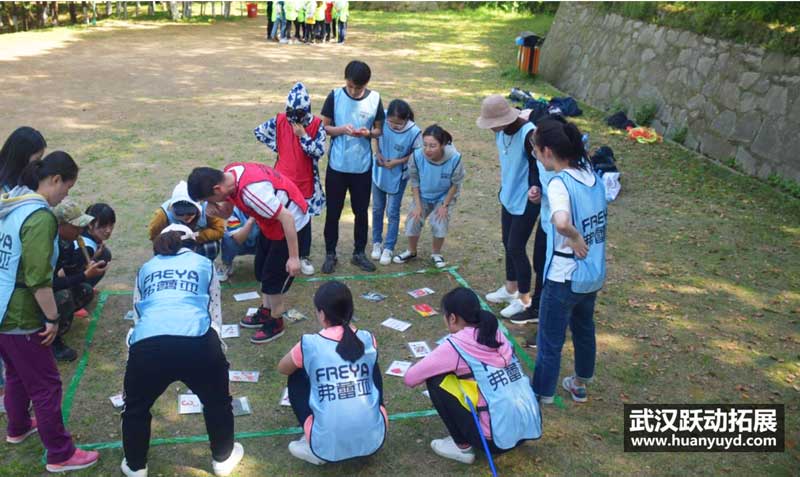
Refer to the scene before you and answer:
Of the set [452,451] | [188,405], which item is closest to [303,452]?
[452,451]

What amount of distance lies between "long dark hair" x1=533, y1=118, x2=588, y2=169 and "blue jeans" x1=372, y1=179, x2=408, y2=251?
8.08 ft

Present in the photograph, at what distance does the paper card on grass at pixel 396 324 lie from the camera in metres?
5.25

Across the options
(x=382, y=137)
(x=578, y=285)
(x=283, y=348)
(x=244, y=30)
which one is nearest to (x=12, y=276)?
(x=283, y=348)

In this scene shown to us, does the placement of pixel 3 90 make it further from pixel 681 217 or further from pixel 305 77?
pixel 681 217

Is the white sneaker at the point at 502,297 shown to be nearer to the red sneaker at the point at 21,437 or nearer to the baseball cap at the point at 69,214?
the baseball cap at the point at 69,214

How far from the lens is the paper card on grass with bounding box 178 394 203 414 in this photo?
165 inches

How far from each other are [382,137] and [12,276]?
341 cm

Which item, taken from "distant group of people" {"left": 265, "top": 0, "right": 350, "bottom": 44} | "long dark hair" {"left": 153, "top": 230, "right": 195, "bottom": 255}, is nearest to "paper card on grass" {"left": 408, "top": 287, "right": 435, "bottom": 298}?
"long dark hair" {"left": 153, "top": 230, "right": 195, "bottom": 255}

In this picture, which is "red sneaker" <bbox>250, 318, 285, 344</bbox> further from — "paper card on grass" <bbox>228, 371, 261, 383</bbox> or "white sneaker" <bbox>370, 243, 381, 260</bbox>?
"white sneaker" <bbox>370, 243, 381, 260</bbox>

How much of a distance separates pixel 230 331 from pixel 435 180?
2.18 m

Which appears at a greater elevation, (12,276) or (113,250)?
(12,276)

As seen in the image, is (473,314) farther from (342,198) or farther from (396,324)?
(342,198)

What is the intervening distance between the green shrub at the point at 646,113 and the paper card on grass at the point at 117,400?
9.07 meters

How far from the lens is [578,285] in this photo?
387 cm
